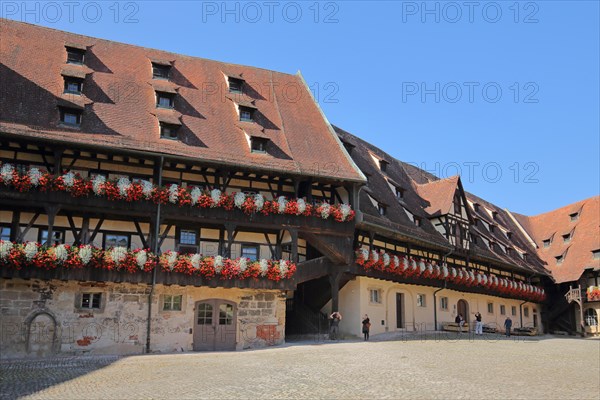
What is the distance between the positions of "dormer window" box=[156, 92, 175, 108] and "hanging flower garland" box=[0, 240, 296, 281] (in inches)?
304

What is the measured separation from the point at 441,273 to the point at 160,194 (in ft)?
57.4

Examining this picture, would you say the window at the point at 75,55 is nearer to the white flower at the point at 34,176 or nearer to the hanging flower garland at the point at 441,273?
the white flower at the point at 34,176

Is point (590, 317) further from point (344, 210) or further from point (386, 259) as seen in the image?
point (344, 210)

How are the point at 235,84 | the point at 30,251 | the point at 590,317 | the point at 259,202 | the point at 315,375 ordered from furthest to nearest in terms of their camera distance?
the point at 590,317
the point at 235,84
the point at 259,202
the point at 30,251
the point at 315,375

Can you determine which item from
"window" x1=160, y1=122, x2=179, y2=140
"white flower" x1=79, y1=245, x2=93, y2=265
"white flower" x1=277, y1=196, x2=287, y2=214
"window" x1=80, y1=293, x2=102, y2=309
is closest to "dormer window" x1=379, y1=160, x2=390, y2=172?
"white flower" x1=277, y1=196, x2=287, y2=214

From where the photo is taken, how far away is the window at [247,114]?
31562mm

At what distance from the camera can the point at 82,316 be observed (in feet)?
82.0

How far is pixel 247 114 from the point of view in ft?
104

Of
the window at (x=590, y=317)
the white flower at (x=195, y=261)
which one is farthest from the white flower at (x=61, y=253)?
the window at (x=590, y=317)

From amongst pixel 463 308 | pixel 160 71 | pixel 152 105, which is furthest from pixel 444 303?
pixel 160 71

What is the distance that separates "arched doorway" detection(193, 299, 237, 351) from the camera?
1063 inches

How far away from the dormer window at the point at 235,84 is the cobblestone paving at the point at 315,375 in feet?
46.0

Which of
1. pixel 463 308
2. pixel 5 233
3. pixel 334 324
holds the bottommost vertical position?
pixel 334 324

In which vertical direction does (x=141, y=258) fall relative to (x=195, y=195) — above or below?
below
